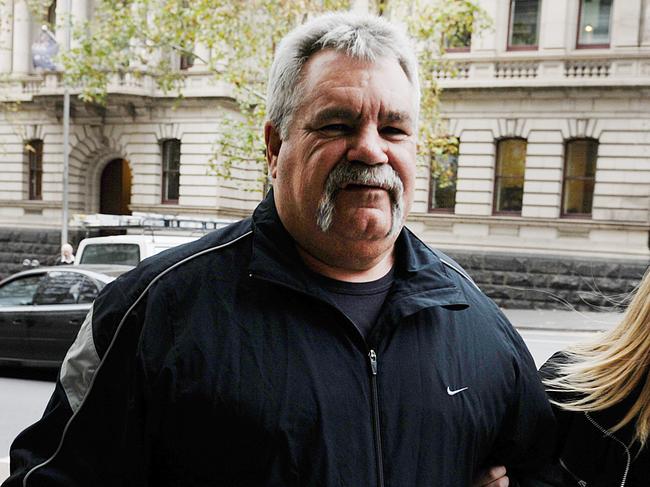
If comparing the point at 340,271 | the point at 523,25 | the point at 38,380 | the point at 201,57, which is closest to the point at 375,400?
the point at 340,271

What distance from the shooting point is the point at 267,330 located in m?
1.87

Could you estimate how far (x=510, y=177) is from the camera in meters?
20.7

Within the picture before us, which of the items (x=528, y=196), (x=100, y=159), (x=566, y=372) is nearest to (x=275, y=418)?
(x=566, y=372)

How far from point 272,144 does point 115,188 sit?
26.8m

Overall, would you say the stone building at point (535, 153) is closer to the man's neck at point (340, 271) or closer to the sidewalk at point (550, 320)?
the sidewalk at point (550, 320)

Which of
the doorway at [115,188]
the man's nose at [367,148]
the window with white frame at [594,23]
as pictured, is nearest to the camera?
the man's nose at [367,148]

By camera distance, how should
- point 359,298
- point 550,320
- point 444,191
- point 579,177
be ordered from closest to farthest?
point 359,298, point 550,320, point 579,177, point 444,191

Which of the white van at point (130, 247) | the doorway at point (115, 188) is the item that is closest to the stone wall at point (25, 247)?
the doorway at point (115, 188)

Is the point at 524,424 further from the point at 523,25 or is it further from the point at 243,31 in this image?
the point at 523,25

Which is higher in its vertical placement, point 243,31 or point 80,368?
point 243,31

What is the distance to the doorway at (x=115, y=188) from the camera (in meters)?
27.4

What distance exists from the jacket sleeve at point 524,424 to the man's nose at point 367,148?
0.78 m

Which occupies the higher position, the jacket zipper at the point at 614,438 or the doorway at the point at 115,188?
the doorway at the point at 115,188

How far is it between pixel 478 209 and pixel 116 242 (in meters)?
12.2
